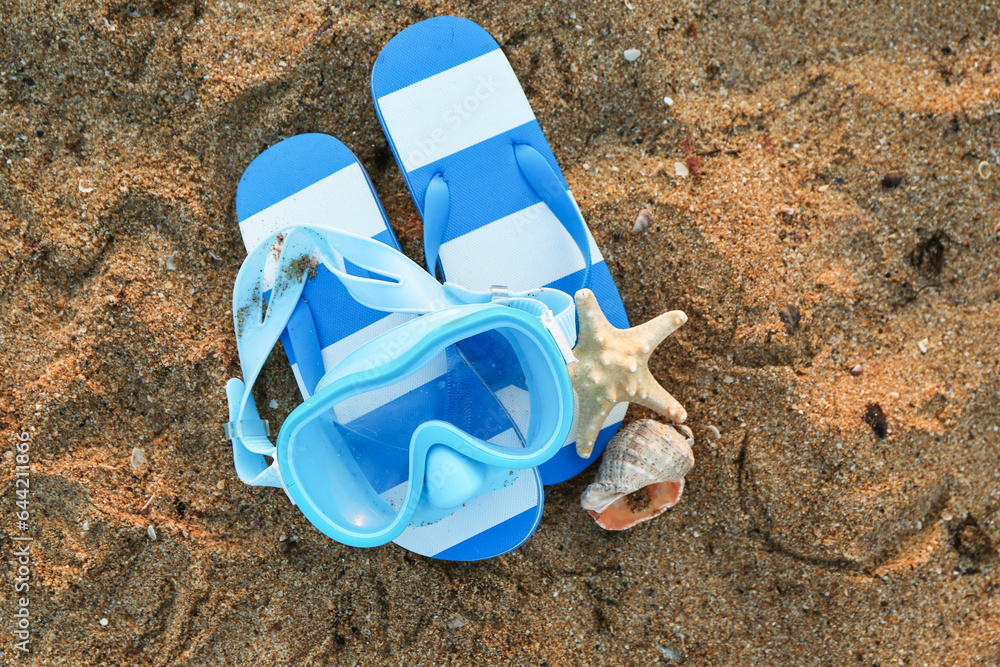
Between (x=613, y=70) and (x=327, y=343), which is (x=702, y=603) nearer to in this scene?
(x=327, y=343)

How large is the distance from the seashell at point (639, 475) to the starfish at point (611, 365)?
0.10m

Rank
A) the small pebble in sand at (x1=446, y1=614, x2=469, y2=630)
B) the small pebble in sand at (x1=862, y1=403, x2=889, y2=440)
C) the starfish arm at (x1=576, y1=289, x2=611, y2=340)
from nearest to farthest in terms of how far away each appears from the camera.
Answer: the starfish arm at (x1=576, y1=289, x2=611, y2=340), the small pebble in sand at (x1=862, y1=403, x2=889, y2=440), the small pebble in sand at (x1=446, y1=614, x2=469, y2=630)

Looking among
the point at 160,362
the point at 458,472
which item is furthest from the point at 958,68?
the point at 160,362

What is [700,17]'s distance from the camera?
2.51 m

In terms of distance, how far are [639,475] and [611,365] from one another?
40 cm

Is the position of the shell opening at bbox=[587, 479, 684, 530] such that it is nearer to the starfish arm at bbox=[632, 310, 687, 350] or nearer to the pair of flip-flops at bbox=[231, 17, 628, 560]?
the pair of flip-flops at bbox=[231, 17, 628, 560]

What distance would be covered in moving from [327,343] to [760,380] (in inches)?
66.2

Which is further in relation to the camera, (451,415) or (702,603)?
(702,603)

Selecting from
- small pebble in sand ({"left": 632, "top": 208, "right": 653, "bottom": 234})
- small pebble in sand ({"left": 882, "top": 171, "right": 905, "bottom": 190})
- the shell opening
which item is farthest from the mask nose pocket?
small pebble in sand ({"left": 882, "top": 171, "right": 905, "bottom": 190})

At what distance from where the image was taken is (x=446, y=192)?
96.4 inches

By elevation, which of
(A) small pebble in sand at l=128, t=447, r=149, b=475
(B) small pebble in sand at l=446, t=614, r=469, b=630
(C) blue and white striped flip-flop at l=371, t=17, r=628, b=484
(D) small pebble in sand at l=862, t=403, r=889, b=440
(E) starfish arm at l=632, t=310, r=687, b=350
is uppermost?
(C) blue and white striped flip-flop at l=371, t=17, r=628, b=484

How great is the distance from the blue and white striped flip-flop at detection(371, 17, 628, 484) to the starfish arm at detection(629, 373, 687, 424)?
0.18 meters

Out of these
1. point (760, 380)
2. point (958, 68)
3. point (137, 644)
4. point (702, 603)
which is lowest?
point (702, 603)

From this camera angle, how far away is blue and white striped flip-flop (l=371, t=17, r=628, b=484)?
2.46 meters
